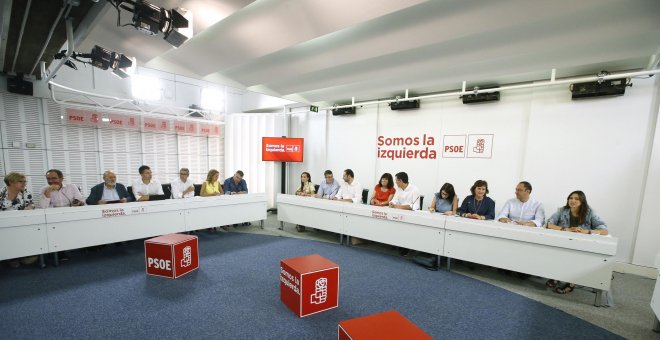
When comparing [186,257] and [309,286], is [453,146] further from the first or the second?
[186,257]

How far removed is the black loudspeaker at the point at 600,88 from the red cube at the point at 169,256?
590cm

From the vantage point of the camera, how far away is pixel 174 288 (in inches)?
114

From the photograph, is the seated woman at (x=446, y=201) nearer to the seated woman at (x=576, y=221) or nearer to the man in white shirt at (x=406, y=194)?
the man in white shirt at (x=406, y=194)

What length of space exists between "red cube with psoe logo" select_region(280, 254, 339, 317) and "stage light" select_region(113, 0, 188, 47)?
2.54 metres

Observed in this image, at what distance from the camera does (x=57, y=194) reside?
377cm

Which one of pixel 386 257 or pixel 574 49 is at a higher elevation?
pixel 574 49

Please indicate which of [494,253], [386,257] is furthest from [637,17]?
[386,257]

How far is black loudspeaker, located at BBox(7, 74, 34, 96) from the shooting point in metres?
4.45

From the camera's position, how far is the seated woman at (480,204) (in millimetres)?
3758

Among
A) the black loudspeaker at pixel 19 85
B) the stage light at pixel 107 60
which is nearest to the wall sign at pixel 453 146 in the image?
the stage light at pixel 107 60

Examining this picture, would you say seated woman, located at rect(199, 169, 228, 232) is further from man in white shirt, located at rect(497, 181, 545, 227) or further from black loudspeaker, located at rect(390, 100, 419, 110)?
man in white shirt, located at rect(497, 181, 545, 227)

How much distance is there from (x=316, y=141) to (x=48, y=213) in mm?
5253

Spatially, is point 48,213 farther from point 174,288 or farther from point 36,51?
point 36,51

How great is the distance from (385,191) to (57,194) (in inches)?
203
